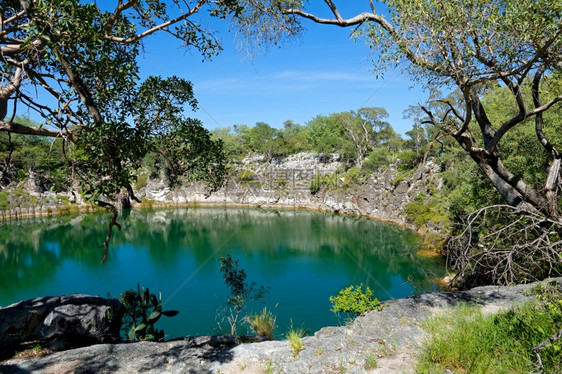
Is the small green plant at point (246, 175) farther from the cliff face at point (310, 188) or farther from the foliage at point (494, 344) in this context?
the foliage at point (494, 344)

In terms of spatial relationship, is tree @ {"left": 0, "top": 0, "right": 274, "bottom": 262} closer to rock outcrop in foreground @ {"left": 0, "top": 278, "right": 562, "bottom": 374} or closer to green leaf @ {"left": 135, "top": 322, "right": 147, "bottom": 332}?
rock outcrop in foreground @ {"left": 0, "top": 278, "right": 562, "bottom": 374}

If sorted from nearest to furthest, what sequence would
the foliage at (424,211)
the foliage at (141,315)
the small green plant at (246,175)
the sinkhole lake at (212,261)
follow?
1. the foliage at (141,315)
2. the sinkhole lake at (212,261)
3. the foliage at (424,211)
4. the small green plant at (246,175)

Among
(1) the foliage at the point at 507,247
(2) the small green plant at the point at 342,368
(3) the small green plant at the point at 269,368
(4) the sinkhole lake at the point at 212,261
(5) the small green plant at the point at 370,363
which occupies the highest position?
(1) the foliage at the point at 507,247

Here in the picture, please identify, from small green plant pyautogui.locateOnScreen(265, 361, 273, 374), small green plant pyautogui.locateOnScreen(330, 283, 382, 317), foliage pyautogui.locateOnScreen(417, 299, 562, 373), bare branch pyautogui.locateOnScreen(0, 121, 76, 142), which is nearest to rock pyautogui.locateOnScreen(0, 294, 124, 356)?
bare branch pyautogui.locateOnScreen(0, 121, 76, 142)

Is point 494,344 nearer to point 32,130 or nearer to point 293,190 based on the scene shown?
point 32,130

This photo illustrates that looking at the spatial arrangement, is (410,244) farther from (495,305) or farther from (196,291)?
(495,305)

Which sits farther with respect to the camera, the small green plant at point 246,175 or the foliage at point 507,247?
the small green plant at point 246,175

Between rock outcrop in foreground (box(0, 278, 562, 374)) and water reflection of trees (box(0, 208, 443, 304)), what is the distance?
39.7 ft

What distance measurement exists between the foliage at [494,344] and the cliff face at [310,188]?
30530 millimetres

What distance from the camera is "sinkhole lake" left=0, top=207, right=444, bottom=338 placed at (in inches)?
640

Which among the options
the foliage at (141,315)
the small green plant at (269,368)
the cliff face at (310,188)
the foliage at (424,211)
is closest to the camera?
the small green plant at (269,368)

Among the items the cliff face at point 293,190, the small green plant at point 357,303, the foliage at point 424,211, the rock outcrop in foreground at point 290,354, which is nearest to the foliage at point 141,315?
the rock outcrop in foreground at point 290,354

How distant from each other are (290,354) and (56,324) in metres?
5.46

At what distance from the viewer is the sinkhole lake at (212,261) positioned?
1627cm
